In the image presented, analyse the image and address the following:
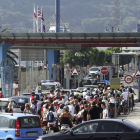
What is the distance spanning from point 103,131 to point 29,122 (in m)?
3.32

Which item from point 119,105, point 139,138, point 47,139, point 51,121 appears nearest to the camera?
point 139,138

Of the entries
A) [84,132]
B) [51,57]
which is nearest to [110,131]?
[84,132]

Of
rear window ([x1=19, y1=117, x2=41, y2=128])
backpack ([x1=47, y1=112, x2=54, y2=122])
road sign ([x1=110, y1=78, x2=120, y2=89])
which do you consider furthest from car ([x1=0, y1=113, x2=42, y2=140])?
road sign ([x1=110, y1=78, x2=120, y2=89])

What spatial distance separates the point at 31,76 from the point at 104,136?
2862cm

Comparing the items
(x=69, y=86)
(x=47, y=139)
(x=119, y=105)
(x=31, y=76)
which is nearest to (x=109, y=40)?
(x=31, y=76)

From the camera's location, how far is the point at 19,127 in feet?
47.6

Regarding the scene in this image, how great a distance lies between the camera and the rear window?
14698mm

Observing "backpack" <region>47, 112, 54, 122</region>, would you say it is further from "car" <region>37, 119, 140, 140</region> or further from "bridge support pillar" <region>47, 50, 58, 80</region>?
"bridge support pillar" <region>47, 50, 58, 80</region>

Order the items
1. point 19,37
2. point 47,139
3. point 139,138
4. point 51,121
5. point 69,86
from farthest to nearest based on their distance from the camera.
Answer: point 69,86
point 19,37
point 51,121
point 47,139
point 139,138

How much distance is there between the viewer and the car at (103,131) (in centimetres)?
1209

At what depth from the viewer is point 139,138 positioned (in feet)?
38.8

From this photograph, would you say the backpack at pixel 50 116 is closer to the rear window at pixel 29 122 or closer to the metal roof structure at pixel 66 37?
the rear window at pixel 29 122

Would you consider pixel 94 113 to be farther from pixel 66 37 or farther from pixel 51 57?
pixel 51 57

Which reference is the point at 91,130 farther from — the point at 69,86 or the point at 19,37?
the point at 69,86
